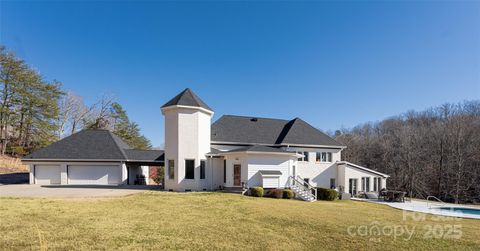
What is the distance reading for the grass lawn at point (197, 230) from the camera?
7.32 metres

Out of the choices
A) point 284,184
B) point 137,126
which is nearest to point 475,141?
point 284,184

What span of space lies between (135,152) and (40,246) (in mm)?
21933

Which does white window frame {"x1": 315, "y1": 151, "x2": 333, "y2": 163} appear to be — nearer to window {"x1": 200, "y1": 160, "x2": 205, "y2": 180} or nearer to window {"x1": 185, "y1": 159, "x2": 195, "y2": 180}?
window {"x1": 200, "y1": 160, "x2": 205, "y2": 180}

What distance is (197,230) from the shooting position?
8758 mm

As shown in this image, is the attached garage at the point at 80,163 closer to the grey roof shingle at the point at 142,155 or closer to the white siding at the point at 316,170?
the grey roof shingle at the point at 142,155

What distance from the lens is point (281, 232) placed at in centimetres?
873

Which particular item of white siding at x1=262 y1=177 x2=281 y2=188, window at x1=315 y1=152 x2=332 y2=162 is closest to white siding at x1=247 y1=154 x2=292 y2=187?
white siding at x1=262 y1=177 x2=281 y2=188

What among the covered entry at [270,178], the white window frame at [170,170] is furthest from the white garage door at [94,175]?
the covered entry at [270,178]

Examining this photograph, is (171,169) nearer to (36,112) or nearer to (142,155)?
(142,155)

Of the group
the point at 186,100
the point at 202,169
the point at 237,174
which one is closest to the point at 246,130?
the point at 237,174

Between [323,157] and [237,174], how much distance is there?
12.1m

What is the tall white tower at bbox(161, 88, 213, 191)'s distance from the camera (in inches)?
837

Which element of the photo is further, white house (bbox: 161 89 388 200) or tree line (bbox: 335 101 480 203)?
tree line (bbox: 335 101 480 203)

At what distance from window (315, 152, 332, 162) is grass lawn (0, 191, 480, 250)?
54.9ft
